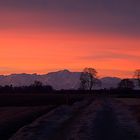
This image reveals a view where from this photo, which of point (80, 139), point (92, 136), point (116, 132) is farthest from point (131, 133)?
point (80, 139)

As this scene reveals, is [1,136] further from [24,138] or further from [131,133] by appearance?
[131,133]

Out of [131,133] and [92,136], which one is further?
[131,133]

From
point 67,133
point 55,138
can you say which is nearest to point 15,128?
point 67,133

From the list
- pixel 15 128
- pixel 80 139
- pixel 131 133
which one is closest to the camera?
pixel 80 139

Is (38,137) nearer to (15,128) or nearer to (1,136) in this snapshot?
(1,136)

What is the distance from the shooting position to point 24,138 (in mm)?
23344

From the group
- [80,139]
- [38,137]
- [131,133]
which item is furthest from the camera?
[131,133]

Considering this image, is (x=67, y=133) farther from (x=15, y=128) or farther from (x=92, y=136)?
(x=15, y=128)

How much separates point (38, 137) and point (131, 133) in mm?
5010

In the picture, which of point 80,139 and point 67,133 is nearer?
point 80,139

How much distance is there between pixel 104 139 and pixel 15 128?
8006 mm

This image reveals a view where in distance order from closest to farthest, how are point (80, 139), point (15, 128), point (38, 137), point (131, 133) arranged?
point (80, 139)
point (38, 137)
point (131, 133)
point (15, 128)

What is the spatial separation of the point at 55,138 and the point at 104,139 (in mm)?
2268

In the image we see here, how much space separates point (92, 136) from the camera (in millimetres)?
24031
